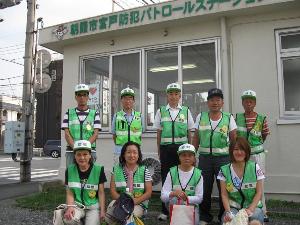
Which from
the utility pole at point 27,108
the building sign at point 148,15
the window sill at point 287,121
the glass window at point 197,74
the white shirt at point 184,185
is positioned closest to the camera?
the white shirt at point 184,185

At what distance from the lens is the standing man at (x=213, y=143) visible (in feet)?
16.8

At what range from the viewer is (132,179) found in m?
4.49

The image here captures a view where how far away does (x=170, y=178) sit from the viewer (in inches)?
177

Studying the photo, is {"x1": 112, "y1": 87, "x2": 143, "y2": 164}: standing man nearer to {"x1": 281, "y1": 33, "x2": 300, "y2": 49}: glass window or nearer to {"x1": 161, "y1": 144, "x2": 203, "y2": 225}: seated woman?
{"x1": 161, "y1": 144, "x2": 203, "y2": 225}: seated woman

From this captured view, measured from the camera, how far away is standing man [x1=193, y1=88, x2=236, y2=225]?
5.11 meters

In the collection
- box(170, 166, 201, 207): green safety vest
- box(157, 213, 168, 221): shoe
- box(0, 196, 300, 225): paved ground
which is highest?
box(170, 166, 201, 207): green safety vest

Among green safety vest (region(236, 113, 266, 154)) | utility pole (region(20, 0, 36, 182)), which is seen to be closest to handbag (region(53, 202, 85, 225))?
green safety vest (region(236, 113, 266, 154))

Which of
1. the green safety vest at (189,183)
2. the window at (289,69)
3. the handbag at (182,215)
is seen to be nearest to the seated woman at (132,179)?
the green safety vest at (189,183)

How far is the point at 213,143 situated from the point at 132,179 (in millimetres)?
1313

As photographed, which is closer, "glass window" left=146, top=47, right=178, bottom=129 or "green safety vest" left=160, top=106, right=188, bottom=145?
"green safety vest" left=160, top=106, right=188, bottom=145

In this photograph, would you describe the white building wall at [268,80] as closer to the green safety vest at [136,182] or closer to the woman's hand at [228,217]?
the woman's hand at [228,217]

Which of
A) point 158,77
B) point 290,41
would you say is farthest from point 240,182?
point 158,77

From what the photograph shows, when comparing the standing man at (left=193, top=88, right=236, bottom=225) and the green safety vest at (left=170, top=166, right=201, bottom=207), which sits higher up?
the standing man at (left=193, top=88, right=236, bottom=225)

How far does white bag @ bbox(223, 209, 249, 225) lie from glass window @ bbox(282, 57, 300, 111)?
3.53 metres
